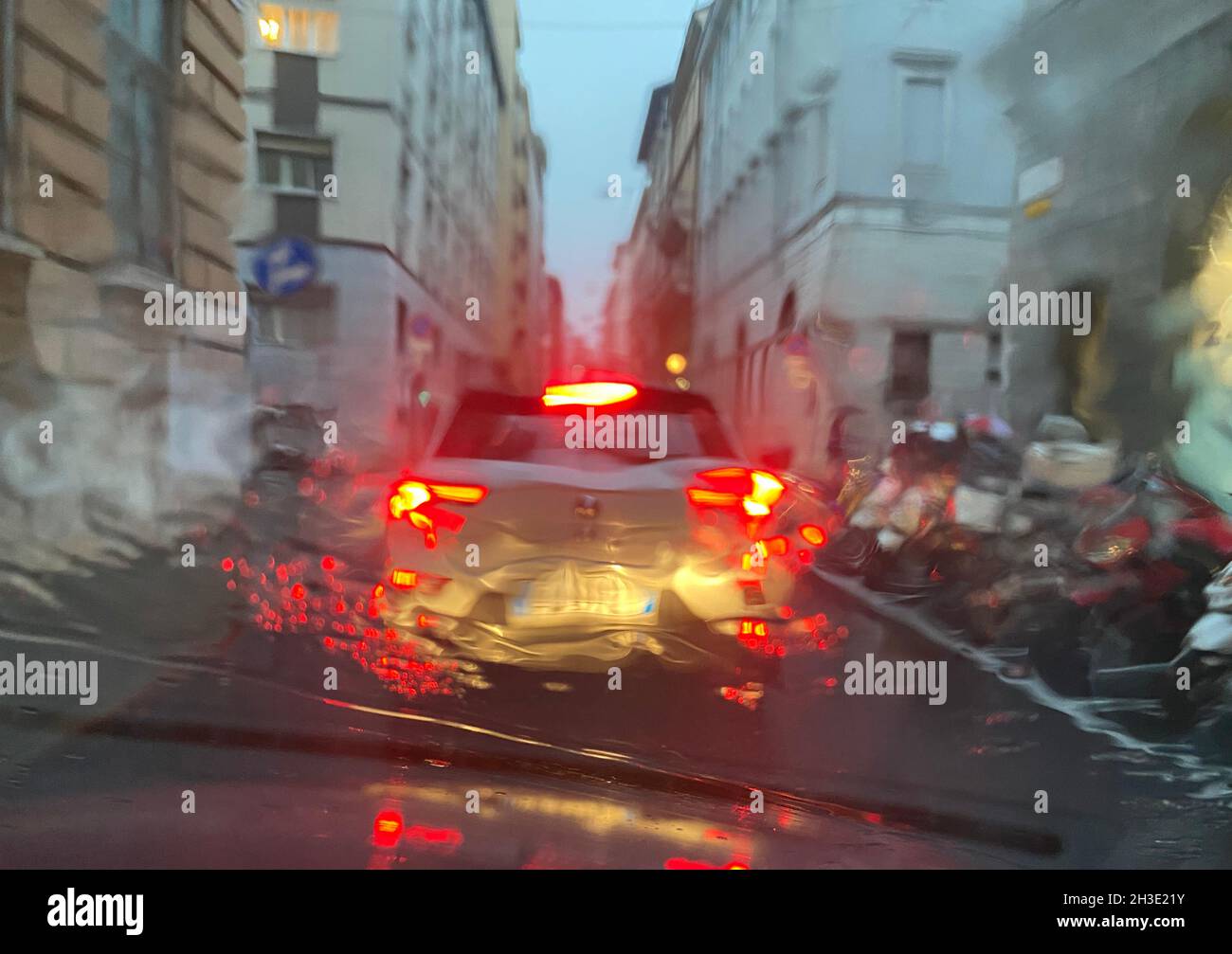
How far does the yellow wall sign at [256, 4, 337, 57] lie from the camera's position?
9.00 ft

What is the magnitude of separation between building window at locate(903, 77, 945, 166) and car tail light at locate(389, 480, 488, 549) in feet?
6.12

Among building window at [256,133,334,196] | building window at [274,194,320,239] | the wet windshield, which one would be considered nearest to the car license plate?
the wet windshield

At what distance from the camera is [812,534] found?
116 inches

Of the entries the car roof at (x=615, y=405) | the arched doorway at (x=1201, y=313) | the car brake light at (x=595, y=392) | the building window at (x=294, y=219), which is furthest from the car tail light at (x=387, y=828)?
the arched doorway at (x=1201, y=313)

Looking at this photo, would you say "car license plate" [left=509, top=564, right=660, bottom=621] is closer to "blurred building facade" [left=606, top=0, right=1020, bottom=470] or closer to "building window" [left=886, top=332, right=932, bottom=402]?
"blurred building facade" [left=606, top=0, right=1020, bottom=470]

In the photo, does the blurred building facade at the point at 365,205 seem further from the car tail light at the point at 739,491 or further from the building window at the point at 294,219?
the car tail light at the point at 739,491

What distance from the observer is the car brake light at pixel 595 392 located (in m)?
2.91

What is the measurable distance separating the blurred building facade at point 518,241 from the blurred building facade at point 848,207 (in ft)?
1.07

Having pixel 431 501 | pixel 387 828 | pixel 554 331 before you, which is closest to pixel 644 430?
pixel 554 331

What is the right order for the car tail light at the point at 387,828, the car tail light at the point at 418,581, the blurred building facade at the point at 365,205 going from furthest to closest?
the car tail light at the point at 418,581 < the blurred building facade at the point at 365,205 < the car tail light at the point at 387,828

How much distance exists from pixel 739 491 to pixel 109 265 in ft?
7.73

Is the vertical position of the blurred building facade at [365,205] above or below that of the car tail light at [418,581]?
above
